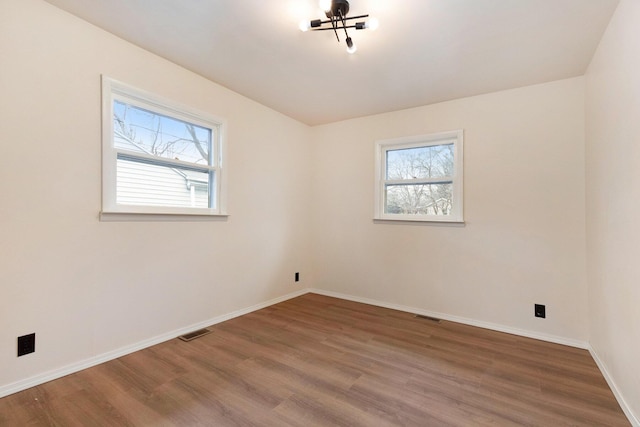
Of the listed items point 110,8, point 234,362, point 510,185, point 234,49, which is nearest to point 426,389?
point 234,362

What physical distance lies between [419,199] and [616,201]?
1888mm

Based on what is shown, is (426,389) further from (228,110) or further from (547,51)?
(228,110)

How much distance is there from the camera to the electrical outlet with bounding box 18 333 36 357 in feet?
6.27

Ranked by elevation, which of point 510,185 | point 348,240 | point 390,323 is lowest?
point 390,323

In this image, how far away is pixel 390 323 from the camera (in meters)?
3.23

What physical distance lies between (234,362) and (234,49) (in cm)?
256

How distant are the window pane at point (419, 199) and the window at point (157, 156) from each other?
213cm

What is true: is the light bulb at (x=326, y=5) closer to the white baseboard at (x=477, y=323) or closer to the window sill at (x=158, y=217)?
the window sill at (x=158, y=217)

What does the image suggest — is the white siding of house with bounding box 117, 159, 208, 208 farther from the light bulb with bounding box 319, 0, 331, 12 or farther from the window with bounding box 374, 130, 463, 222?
the window with bounding box 374, 130, 463, 222

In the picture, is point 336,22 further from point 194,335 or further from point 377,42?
point 194,335

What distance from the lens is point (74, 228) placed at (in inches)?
84.2

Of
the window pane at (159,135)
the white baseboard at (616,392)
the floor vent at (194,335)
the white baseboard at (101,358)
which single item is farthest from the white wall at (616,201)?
the window pane at (159,135)

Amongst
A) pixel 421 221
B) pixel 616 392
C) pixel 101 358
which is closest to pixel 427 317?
pixel 421 221

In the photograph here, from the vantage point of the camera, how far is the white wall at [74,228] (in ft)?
6.18
